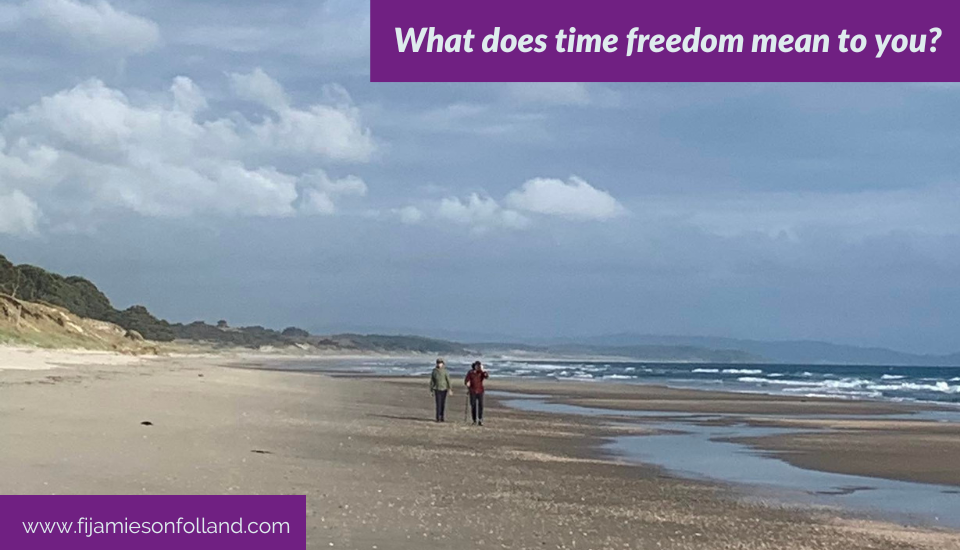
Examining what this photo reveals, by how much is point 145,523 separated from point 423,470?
6487mm

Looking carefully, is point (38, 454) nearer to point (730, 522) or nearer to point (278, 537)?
point (278, 537)

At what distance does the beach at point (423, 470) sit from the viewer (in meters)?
10.8

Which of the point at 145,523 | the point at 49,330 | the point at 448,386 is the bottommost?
the point at 145,523

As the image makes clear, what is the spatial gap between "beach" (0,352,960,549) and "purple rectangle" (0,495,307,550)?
14.3 inches

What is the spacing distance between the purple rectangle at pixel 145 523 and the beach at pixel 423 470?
1.19 ft

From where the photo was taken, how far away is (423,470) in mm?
15523

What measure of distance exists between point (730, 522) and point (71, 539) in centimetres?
706

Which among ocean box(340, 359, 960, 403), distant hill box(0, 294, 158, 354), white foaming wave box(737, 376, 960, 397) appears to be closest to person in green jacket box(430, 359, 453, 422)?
distant hill box(0, 294, 158, 354)

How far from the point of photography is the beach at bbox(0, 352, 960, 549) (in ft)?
35.6

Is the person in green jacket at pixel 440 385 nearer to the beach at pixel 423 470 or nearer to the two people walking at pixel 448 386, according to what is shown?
the two people walking at pixel 448 386

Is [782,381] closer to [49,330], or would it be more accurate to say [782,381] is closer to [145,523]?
[49,330]

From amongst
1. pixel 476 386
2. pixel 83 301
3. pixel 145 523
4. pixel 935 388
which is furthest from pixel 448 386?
pixel 83 301

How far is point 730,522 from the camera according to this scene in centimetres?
1234

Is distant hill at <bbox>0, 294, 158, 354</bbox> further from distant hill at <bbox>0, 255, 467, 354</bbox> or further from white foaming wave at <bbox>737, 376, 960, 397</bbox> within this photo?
white foaming wave at <bbox>737, 376, 960, 397</bbox>
